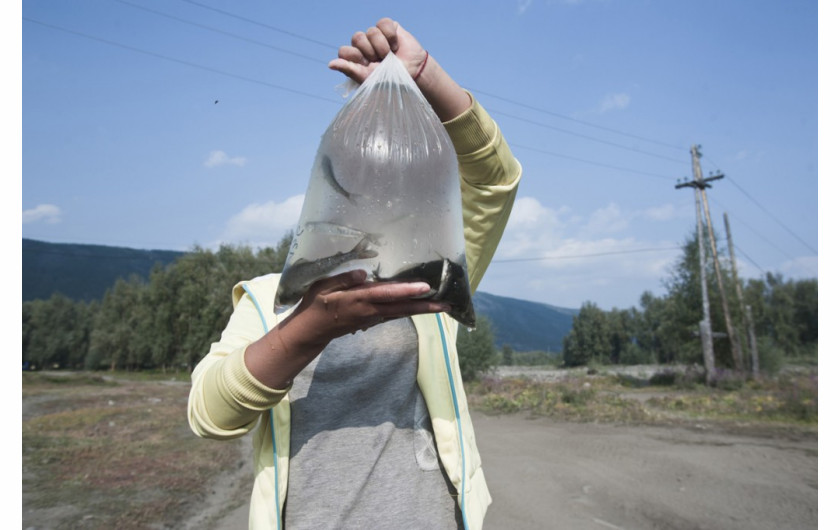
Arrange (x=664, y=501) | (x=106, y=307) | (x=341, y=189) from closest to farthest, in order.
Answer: (x=341, y=189)
(x=664, y=501)
(x=106, y=307)

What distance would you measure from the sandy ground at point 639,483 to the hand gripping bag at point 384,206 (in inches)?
177

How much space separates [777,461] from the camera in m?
7.09

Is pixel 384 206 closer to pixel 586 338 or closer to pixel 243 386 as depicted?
pixel 243 386

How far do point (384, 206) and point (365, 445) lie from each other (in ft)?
2.25

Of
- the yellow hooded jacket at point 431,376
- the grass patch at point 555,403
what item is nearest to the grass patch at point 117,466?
the yellow hooded jacket at point 431,376

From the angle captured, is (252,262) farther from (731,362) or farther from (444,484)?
(444,484)

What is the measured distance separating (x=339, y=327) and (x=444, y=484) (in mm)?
702

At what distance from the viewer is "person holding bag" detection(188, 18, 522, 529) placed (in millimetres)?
1350

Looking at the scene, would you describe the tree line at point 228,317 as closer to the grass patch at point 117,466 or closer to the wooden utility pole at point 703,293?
the wooden utility pole at point 703,293

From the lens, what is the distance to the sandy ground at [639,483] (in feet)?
16.5

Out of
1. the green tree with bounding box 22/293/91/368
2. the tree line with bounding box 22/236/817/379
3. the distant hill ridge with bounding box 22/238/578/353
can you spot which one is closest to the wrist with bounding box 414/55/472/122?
the tree line with bounding box 22/236/817/379

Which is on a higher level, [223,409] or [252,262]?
[252,262]

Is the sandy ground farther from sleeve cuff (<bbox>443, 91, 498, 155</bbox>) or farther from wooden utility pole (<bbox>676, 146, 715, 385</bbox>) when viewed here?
wooden utility pole (<bbox>676, 146, 715, 385</bbox>)

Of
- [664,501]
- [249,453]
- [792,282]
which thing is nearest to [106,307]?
[249,453]
